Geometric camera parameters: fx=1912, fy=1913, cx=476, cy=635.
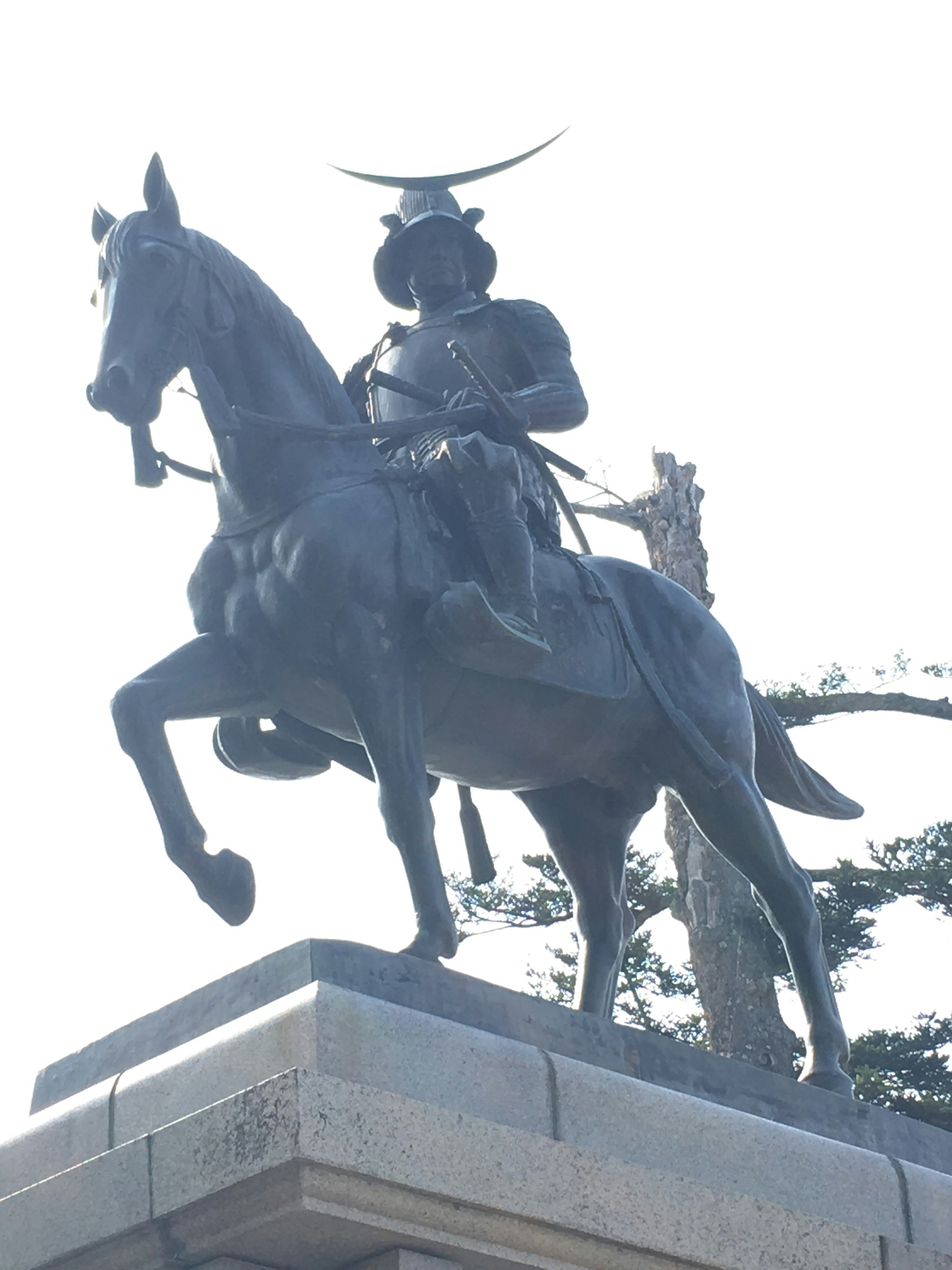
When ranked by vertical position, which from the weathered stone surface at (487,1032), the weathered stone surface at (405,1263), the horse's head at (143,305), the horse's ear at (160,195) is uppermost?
the horse's ear at (160,195)

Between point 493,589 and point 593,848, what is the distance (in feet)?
4.99

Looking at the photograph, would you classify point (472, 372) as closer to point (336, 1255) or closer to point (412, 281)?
point (412, 281)

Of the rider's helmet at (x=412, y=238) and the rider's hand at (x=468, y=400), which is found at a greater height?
the rider's helmet at (x=412, y=238)

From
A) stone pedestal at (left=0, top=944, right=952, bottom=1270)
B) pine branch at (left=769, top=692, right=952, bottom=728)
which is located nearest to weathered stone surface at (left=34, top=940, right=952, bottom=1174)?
stone pedestal at (left=0, top=944, right=952, bottom=1270)

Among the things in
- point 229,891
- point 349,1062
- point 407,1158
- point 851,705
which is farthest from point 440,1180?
point 851,705

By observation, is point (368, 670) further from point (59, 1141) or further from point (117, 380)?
point (59, 1141)

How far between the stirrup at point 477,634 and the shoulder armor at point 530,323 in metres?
1.66

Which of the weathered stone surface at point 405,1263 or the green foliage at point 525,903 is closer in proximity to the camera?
the weathered stone surface at point 405,1263

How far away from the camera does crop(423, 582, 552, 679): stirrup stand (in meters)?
6.88

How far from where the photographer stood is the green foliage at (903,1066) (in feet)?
50.6

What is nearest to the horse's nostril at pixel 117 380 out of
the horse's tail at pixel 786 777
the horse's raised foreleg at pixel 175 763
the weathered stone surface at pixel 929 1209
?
the horse's raised foreleg at pixel 175 763

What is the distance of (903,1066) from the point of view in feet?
52.7

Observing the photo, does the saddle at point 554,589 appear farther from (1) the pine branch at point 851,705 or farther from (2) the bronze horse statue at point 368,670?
(1) the pine branch at point 851,705

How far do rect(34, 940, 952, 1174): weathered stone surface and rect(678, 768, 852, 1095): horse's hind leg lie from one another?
0.81 meters
